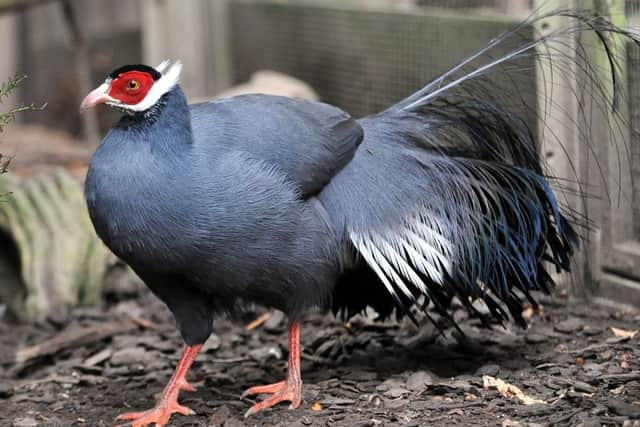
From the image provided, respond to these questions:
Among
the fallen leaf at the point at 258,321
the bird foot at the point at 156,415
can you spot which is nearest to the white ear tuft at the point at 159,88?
the bird foot at the point at 156,415

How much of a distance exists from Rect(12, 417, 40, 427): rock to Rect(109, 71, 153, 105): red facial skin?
148 centimetres

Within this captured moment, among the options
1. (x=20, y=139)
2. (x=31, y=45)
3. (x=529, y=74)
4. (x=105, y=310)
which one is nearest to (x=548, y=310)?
(x=529, y=74)

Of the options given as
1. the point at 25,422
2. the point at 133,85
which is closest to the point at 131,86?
the point at 133,85

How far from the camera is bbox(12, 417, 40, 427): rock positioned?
4.14 m

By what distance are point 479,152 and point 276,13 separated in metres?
4.49

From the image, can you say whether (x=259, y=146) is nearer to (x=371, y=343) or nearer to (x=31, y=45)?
Result: (x=371, y=343)

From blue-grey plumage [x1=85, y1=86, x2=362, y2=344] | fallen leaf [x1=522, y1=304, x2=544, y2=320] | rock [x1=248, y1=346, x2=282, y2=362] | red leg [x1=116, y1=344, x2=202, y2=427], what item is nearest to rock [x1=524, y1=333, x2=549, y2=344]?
fallen leaf [x1=522, y1=304, x2=544, y2=320]

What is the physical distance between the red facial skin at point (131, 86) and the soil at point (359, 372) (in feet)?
4.52

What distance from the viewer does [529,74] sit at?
15.1 feet

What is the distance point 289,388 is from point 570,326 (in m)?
1.44

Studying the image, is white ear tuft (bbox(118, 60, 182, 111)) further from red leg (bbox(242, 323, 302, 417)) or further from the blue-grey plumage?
red leg (bbox(242, 323, 302, 417))

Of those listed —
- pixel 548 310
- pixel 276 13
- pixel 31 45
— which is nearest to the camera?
pixel 548 310

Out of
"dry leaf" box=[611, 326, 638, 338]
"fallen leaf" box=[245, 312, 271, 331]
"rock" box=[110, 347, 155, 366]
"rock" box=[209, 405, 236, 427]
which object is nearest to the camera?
"rock" box=[209, 405, 236, 427]

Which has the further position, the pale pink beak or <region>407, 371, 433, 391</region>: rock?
<region>407, 371, 433, 391</region>: rock
